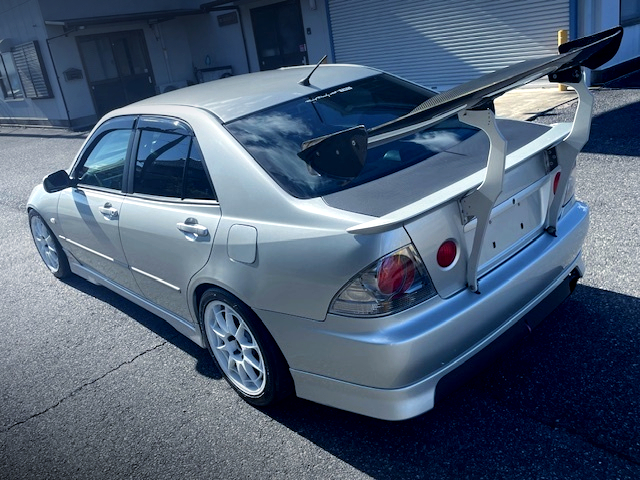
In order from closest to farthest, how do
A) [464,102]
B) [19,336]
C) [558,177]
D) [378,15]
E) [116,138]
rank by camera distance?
1. [464,102]
2. [558,177]
3. [116,138]
4. [19,336]
5. [378,15]

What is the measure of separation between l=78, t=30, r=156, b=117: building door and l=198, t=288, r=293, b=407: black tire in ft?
56.8

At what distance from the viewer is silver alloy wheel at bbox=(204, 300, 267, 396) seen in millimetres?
3131

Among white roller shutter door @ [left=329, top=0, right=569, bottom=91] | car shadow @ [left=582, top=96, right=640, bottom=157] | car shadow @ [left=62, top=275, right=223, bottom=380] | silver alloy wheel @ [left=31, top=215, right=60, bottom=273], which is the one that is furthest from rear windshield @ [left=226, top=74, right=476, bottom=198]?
white roller shutter door @ [left=329, top=0, right=569, bottom=91]

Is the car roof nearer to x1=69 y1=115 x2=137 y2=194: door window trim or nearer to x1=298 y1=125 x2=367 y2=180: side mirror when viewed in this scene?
x1=69 y1=115 x2=137 y2=194: door window trim

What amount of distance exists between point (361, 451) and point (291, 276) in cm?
90

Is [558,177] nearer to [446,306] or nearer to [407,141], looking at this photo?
[407,141]

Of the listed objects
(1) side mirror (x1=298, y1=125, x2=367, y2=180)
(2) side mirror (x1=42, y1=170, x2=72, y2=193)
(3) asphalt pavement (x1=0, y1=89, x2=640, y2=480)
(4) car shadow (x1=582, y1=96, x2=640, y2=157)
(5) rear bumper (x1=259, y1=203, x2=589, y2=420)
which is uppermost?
(1) side mirror (x1=298, y1=125, x2=367, y2=180)

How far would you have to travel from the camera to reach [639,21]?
1088cm

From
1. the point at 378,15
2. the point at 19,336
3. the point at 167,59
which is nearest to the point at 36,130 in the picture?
the point at 167,59

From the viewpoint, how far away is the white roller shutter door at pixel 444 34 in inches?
427

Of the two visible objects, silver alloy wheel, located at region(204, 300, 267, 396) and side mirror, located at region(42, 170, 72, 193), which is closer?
silver alloy wheel, located at region(204, 300, 267, 396)

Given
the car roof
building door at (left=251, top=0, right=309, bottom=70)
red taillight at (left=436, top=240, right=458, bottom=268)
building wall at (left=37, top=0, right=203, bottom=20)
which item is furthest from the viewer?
building wall at (left=37, top=0, right=203, bottom=20)

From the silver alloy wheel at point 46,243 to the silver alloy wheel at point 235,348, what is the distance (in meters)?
2.66

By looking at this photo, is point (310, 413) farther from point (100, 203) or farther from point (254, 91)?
point (100, 203)
